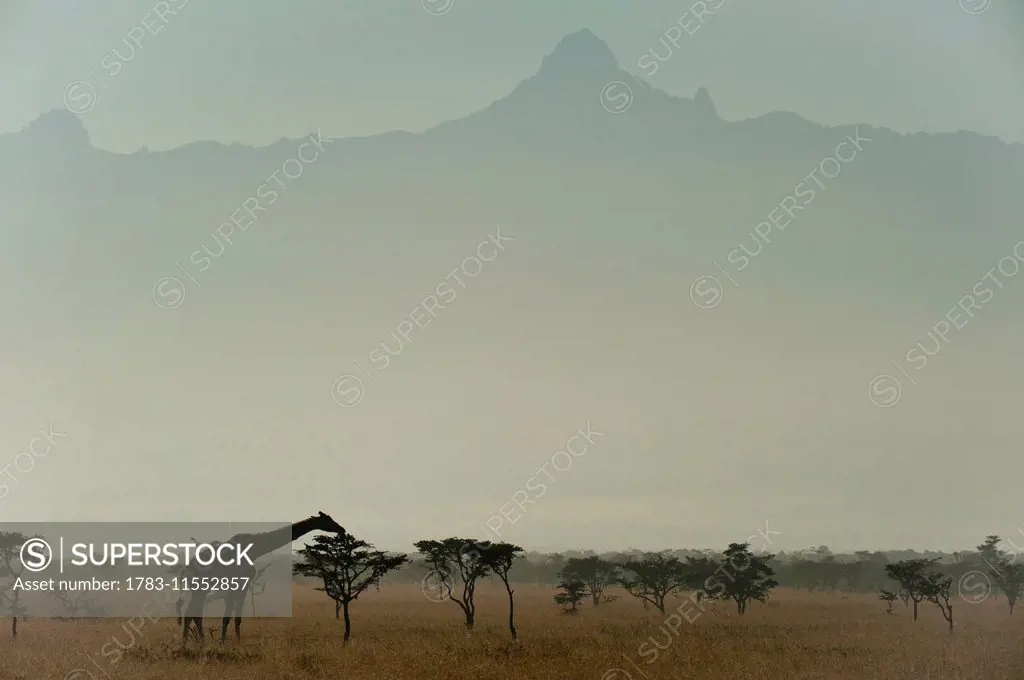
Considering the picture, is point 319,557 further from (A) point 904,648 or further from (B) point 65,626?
(A) point 904,648

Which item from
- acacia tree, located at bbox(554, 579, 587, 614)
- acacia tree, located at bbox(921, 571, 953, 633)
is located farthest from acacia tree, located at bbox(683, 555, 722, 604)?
acacia tree, located at bbox(921, 571, 953, 633)

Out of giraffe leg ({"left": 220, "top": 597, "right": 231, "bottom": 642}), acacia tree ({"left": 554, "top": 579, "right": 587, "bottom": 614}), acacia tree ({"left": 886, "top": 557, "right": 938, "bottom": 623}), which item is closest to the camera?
giraffe leg ({"left": 220, "top": 597, "right": 231, "bottom": 642})

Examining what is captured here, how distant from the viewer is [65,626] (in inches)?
1099

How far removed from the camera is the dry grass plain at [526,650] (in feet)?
72.9

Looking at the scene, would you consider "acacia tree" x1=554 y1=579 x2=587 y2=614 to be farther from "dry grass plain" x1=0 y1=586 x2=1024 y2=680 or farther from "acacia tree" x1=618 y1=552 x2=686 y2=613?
"dry grass plain" x1=0 y1=586 x2=1024 y2=680

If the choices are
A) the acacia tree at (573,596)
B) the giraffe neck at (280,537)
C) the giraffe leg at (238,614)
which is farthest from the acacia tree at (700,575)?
the giraffe leg at (238,614)

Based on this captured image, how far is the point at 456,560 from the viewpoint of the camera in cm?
3209

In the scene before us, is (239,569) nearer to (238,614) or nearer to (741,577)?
(238,614)

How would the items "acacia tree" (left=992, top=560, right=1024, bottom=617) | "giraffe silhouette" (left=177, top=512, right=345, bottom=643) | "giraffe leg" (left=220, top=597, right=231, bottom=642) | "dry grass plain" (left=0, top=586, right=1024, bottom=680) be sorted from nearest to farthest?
"dry grass plain" (left=0, top=586, right=1024, bottom=680), "giraffe silhouette" (left=177, top=512, right=345, bottom=643), "giraffe leg" (left=220, top=597, right=231, bottom=642), "acacia tree" (left=992, top=560, right=1024, bottom=617)

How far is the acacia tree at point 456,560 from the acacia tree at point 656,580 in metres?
8.15

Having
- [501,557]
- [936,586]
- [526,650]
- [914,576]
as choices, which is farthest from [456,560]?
[936,586]

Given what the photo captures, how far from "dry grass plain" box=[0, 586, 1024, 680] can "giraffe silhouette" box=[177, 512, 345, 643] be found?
694 mm

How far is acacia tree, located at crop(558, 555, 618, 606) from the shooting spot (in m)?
39.2

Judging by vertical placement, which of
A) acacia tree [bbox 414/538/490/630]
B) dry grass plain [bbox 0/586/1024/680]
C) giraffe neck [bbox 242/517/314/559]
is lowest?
dry grass plain [bbox 0/586/1024/680]
